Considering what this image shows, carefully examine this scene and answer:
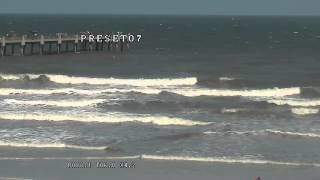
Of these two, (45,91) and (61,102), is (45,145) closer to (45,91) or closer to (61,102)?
(61,102)

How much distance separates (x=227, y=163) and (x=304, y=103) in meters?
15.0

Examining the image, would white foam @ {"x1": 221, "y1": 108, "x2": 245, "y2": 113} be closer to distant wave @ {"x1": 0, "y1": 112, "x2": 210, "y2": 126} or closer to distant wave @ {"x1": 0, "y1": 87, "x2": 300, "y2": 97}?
distant wave @ {"x1": 0, "y1": 112, "x2": 210, "y2": 126}

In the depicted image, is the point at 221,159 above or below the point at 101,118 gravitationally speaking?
above

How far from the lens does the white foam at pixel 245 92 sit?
38.6 m

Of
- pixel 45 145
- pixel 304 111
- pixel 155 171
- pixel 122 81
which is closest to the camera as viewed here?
pixel 155 171

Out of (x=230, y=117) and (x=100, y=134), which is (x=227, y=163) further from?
(x=230, y=117)

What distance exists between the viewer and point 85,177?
61.2ft

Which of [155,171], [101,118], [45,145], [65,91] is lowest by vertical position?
[65,91]

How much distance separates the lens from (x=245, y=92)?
39.5m

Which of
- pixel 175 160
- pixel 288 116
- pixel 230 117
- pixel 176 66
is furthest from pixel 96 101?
pixel 176 66

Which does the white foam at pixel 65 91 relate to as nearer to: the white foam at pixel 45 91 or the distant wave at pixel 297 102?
the white foam at pixel 45 91

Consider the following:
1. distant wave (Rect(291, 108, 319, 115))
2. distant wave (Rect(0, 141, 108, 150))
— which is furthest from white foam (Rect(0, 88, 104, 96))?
distant wave (Rect(0, 141, 108, 150))

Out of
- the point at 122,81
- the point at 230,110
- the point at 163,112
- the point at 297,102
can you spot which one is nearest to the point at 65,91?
the point at 122,81

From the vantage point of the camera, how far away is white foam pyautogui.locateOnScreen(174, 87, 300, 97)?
38.6 m
